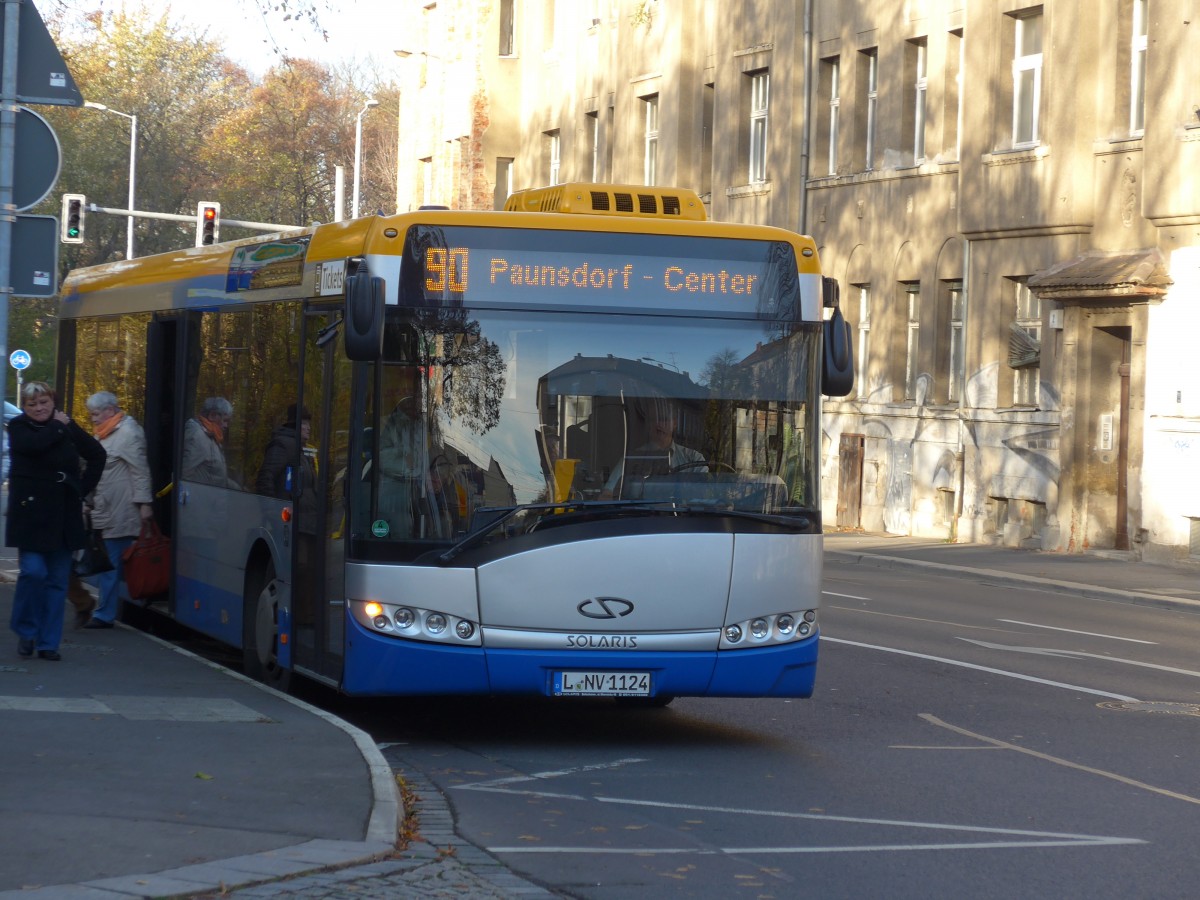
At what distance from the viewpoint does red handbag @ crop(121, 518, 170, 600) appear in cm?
1460

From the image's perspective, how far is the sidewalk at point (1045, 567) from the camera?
926 inches

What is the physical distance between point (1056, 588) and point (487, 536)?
624 inches

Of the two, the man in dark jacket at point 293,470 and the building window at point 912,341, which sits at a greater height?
the building window at point 912,341

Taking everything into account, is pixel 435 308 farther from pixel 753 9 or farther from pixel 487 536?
pixel 753 9

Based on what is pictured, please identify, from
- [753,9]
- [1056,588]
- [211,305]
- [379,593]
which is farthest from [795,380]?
[753,9]

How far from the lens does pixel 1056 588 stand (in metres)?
24.5

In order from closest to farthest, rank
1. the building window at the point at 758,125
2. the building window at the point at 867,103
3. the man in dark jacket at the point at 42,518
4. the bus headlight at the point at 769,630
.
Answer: the bus headlight at the point at 769,630, the man in dark jacket at the point at 42,518, the building window at the point at 867,103, the building window at the point at 758,125

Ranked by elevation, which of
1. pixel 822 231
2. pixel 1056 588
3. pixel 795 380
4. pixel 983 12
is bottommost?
pixel 1056 588

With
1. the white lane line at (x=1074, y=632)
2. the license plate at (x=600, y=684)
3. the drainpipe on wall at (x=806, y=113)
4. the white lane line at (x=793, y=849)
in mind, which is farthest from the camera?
the drainpipe on wall at (x=806, y=113)

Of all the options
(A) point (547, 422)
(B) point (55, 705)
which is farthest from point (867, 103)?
(B) point (55, 705)

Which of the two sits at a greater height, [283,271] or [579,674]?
[283,271]

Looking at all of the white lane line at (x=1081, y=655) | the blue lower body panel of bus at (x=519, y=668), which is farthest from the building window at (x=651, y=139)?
the blue lower body panel of bus at (x=519, y=668)

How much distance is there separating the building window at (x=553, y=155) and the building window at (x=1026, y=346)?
20.5 metres

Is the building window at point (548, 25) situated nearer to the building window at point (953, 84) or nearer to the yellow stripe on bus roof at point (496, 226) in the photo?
the building window at point (953, 84)
